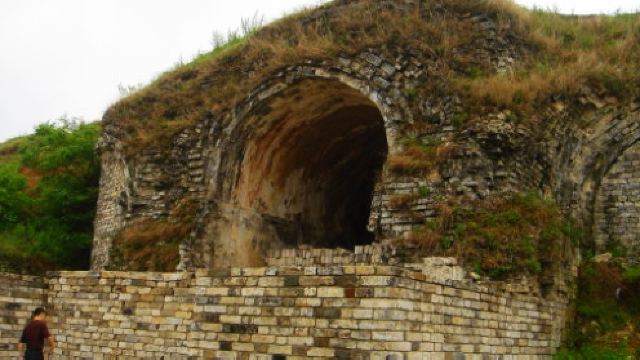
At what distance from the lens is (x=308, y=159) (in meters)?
16.7

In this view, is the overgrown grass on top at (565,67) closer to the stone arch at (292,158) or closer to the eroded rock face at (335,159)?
the eroded rock face at (335,159)

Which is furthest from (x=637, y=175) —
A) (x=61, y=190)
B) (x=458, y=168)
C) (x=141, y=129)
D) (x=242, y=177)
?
(x=61, y=190)

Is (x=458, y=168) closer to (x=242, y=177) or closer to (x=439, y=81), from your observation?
(x=439, y=81)

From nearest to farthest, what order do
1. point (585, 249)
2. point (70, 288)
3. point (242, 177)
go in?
point (70, 288) → point (585, 249) → point (242, 177)

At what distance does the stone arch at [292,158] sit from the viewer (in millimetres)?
14633

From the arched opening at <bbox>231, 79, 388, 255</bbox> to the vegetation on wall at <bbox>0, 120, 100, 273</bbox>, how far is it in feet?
16.7

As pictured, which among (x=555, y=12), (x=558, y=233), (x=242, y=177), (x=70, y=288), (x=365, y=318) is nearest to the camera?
(x=365, y=318)

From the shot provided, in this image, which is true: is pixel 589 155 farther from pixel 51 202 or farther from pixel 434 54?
pixel 51 202

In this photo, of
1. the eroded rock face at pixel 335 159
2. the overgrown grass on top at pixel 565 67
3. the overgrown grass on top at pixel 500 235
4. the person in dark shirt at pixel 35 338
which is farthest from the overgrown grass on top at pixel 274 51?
the person in dark shirt at pixel 35 338

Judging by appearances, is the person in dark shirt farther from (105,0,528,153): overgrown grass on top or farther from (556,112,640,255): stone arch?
(556,112,640,255): stone arch

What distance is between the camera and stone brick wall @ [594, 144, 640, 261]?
14.2 meters

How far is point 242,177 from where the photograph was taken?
15375 mm

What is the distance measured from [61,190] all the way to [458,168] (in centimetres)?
1111

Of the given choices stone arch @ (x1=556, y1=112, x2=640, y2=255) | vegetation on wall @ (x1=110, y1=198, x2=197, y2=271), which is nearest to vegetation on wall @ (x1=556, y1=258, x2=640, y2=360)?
stone arch @ (x1=556, y1=112, x2=640, y2=255)
